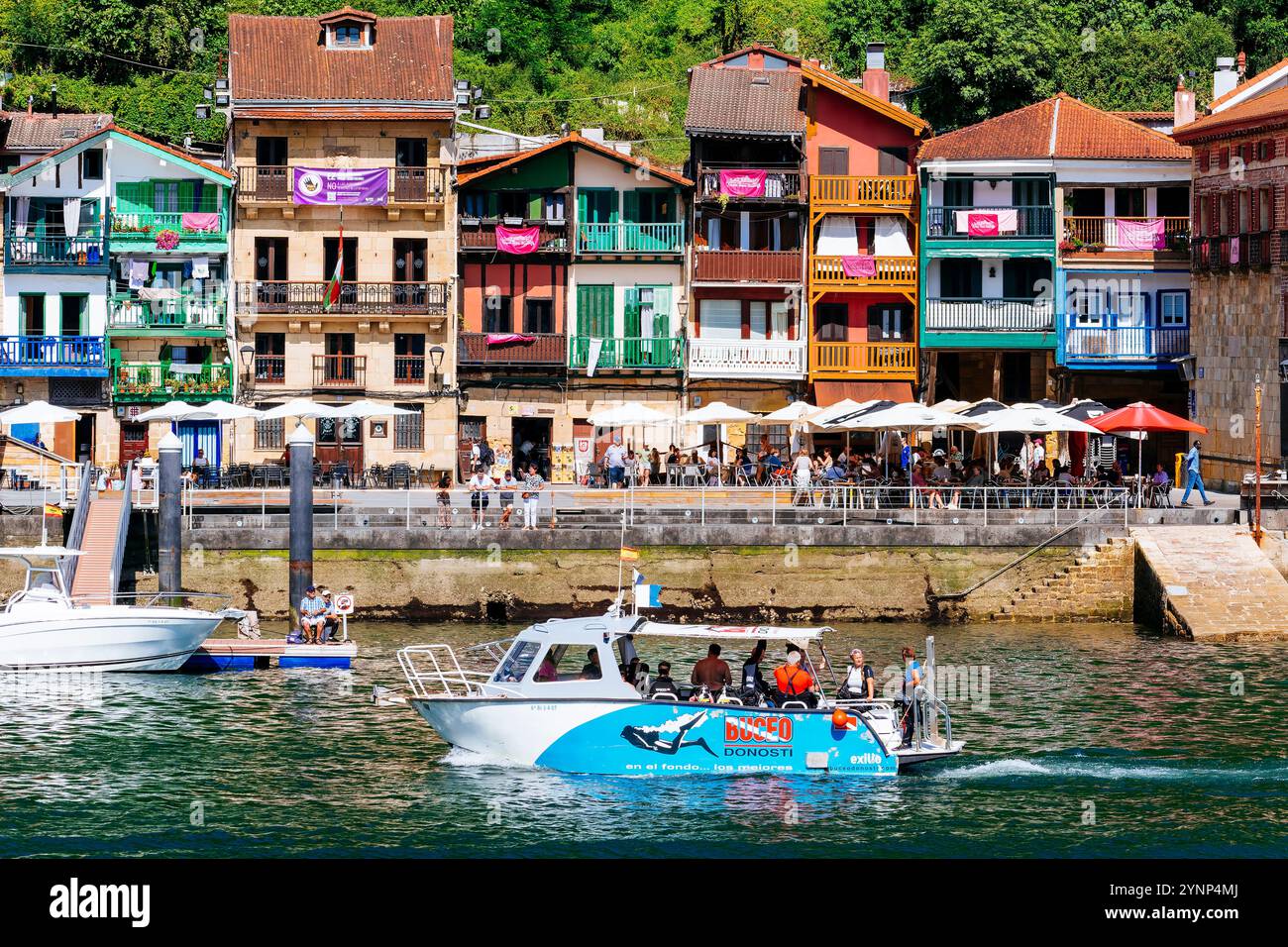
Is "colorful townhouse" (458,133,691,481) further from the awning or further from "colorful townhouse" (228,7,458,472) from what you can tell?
the awning

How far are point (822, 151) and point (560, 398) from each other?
1182cm

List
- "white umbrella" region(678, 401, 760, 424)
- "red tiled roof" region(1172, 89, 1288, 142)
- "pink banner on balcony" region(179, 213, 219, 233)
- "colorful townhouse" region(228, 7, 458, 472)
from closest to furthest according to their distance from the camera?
"white umbrella" region(678, 401, 760, 424) < "red tiled roof" region(1172, 89, 1288, 142) < "colorful townhouse" region(228, 7, 458, 472) < "pink banner on balcony" region(179, 213, 219, 233)

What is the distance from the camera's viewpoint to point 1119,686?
4047 cm

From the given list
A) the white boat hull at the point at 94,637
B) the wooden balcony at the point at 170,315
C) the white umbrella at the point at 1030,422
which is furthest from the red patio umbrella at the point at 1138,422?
the wooden balcony at the point at 170,315

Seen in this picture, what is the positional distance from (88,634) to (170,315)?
2557 cm

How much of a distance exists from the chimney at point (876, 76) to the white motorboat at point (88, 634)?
123 ft

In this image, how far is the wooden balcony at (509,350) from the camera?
212ft

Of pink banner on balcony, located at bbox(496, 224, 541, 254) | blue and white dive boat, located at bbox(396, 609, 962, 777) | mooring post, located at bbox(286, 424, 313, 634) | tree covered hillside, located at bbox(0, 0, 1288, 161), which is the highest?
tree covered hillside, located at bbox(0, 0, 1288, 161)

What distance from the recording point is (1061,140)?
6475 cm

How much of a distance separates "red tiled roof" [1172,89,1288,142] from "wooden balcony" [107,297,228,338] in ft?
101

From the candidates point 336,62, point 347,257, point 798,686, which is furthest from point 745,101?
point 798,686

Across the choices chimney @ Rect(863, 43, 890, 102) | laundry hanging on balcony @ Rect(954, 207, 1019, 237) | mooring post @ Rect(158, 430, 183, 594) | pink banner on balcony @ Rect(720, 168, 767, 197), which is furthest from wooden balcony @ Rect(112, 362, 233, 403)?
chimney @ Rect(863, 43, 890, 102)

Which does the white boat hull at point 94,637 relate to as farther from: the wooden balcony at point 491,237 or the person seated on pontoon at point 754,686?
the wooden balcony at point 491,237

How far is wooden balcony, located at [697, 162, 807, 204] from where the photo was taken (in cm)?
6500
